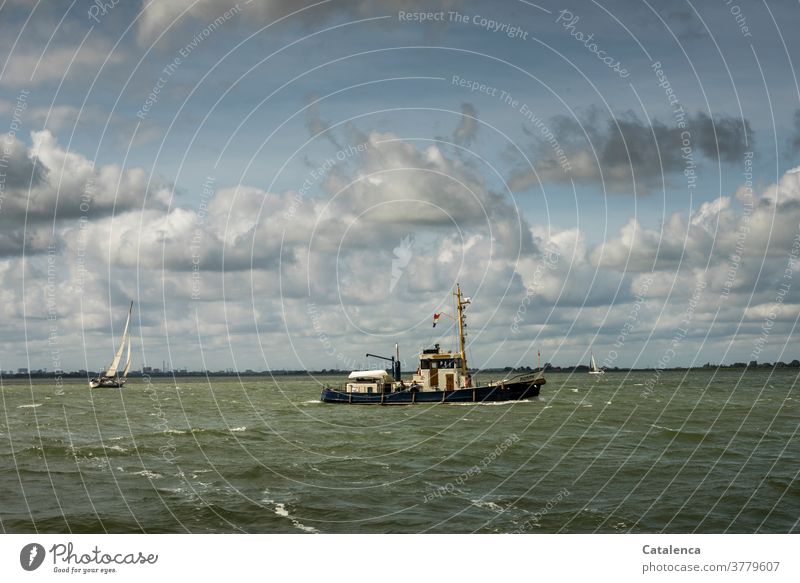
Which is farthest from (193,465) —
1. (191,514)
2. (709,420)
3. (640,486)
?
(709,420)

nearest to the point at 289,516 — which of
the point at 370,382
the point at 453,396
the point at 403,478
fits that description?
the point at 403,478

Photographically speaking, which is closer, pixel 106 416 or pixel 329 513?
pixel 329 513

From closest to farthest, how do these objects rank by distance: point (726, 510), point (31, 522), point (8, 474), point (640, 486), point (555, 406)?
point (31, 522) < point (726, 510) < point (640, 486) < point (8, 474) < point (555, 406)

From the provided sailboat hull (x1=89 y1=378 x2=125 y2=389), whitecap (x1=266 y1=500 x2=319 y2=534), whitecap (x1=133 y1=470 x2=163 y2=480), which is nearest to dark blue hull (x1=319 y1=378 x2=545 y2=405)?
whitecap (x1=133 y1=470 x2=163 y2=480)

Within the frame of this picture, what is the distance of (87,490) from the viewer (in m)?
30.0

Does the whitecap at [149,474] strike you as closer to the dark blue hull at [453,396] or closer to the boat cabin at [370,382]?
the dark blue hull at [453,396]

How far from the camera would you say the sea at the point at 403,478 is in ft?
80.5

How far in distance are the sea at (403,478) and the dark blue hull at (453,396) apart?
19997mm

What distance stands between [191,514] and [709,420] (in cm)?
5422

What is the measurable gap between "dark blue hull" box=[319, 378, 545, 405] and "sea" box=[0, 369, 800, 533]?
2000 centimetres

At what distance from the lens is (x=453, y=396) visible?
277ft

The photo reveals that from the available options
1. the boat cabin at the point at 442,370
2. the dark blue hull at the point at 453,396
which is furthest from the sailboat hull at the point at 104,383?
the boat cabin at the point at 442,370

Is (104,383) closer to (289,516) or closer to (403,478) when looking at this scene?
(403,478)
